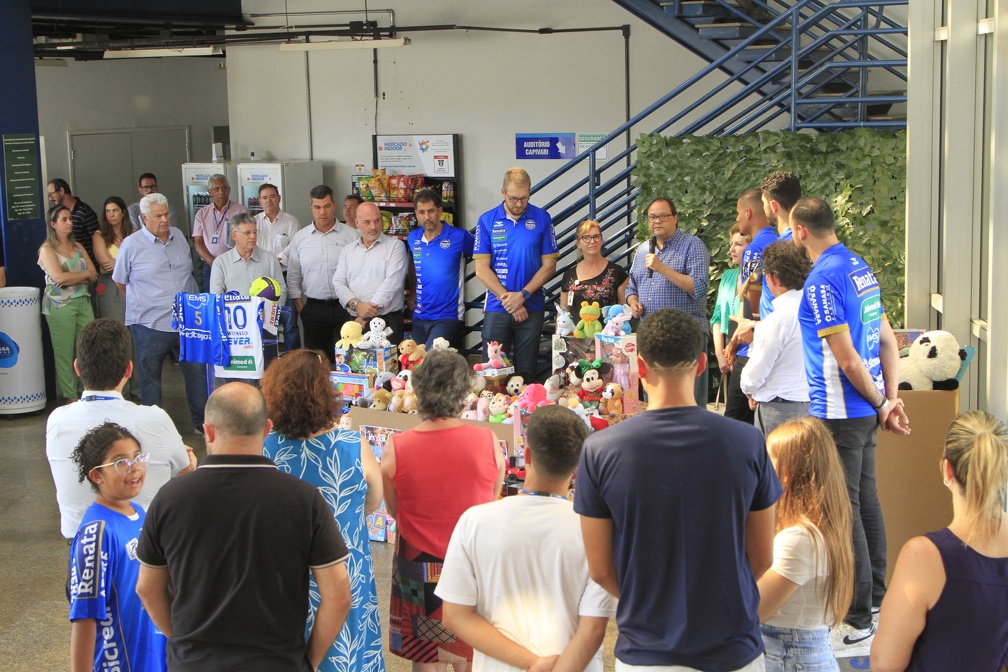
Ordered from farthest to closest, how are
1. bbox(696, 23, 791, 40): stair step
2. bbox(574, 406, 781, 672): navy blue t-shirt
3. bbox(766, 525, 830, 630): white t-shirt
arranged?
1. bbox(696, 23, 791, 40): stair step
2. bbox(766, 525, 830, 630): white t-shirt
3. bbox(574, 406, 781, 672): navy blue t-shirt

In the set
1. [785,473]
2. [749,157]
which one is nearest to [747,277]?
[749,157]

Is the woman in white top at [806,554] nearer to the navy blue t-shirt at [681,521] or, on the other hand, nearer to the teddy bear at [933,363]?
the navy blue t-shirt at [681,521]

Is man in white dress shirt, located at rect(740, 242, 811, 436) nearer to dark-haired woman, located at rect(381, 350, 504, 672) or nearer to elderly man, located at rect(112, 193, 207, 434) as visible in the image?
dark-haired woman, located at rect(381, 350, 504, 672)

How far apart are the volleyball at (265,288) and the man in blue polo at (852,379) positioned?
426cm

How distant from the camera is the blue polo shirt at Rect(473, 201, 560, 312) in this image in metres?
7.62

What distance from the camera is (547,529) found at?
2748 millimetres

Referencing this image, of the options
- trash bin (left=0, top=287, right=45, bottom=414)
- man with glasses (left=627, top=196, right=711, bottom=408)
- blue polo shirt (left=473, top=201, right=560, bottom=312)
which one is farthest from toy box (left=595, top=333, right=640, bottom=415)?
trash bin (left=0, top=287, right=45, bottom=414)

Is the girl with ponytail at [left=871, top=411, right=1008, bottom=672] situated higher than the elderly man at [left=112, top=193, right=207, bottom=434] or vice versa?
the elderly man at [left=112, top=193, right=207, bottom=434]

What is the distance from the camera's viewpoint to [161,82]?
14.5 meters

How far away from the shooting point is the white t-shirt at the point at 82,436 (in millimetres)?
3735

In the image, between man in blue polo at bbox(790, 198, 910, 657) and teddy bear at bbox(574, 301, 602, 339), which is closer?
man in blue polo at bbox(790, 198, 910, 657)

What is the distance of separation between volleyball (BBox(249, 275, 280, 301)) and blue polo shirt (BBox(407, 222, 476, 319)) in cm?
102

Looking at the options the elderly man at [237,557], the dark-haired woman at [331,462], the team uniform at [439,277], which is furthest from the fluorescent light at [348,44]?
the elderly man at [237,557]

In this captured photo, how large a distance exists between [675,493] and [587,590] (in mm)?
377
